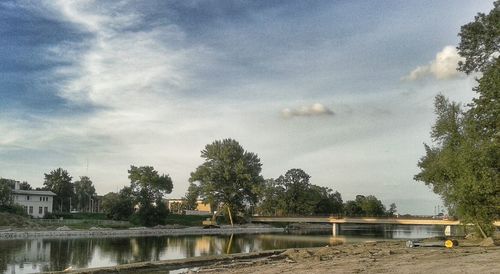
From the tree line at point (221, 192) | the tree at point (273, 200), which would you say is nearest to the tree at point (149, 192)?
the tree line at point (221, 192)

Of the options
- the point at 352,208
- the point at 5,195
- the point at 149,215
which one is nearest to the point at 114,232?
the point at 149,215

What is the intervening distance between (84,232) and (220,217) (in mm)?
57727

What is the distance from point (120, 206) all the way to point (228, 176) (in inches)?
1136

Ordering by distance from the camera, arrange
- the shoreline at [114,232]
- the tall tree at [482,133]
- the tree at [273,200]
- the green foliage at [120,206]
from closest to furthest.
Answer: the tall tree at [482,133] < the shoreline at [114,232] < the green foliage at [120,206] < the tree at [273,200]

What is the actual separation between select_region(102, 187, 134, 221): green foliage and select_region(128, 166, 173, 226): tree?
181 cm

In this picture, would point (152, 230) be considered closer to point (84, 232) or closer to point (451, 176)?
point (84, 232)

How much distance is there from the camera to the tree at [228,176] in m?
126

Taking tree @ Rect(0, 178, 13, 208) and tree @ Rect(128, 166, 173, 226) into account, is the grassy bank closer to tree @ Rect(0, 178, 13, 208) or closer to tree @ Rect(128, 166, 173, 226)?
tree @ Rect(128, 166, 173, 226)

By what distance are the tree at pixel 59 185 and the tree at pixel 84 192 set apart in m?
23.5

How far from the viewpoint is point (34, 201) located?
4685 inches

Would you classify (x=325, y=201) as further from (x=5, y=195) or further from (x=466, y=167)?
(x=466, y=167)

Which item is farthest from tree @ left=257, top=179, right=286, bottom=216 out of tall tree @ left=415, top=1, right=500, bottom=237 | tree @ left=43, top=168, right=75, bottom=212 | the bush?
tall tree @ left=415, top=1, right=500, bottom=237

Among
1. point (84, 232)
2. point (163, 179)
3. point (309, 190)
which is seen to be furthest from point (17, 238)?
point (309, 190)

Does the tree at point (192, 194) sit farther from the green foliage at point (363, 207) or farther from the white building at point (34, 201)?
the green foliage at point (363, 207)
